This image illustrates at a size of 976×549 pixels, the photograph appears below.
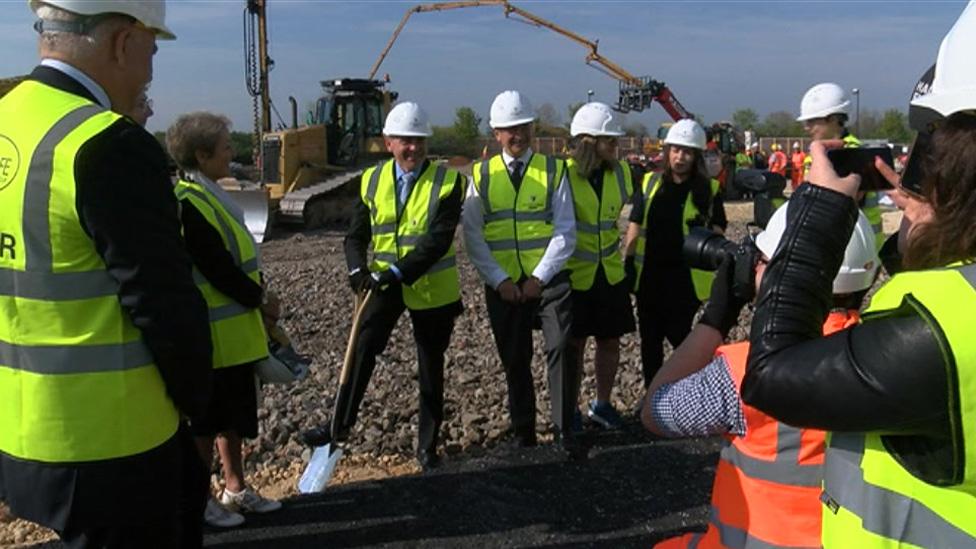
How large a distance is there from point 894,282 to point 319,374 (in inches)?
243

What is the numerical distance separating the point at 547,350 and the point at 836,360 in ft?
12.3

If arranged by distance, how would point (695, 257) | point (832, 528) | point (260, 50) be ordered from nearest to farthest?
point (832, 528) → point (695, 257) → point (260, 50)

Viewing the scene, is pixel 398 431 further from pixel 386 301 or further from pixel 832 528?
pixel 832 528

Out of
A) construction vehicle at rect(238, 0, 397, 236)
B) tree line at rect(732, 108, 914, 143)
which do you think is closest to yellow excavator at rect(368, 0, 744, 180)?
construction vehicle at rect(238, 0, 397, 236)

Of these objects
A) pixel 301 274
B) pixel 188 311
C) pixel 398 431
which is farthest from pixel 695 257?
pixel 301 274

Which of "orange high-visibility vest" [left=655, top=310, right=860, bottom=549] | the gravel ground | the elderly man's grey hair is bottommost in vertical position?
the gravel ground

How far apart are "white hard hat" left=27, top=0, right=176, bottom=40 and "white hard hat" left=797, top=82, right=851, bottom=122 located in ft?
14.5

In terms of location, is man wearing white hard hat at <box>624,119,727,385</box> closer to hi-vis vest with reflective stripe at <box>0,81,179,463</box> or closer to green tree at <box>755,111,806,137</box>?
hi-vis vest with reflective stripe at <box>0,81,179,463</box>

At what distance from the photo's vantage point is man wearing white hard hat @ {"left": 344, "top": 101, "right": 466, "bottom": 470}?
479 cm

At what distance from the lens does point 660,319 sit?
5.55 m

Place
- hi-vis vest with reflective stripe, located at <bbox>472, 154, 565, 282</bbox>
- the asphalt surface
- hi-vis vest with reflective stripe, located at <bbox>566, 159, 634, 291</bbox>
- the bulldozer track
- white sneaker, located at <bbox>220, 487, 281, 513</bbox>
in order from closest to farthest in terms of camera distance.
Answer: the asphalt surface < white sneaker, located at <bbox>220, 487, 281, 513</bbox> < hi-vis vest with reflective stripe, located at <bbox>472, 154, 565, 282</bbox> < hi-vis vest with reflective stripe, located at <bbox>566, 159, 634, 291</bbox> < the bulldozer track

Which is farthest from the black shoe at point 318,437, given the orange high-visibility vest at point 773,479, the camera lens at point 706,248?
the orange high-visibility vest at point 773,479

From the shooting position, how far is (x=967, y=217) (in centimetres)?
130

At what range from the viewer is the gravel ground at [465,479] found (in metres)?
4.04
